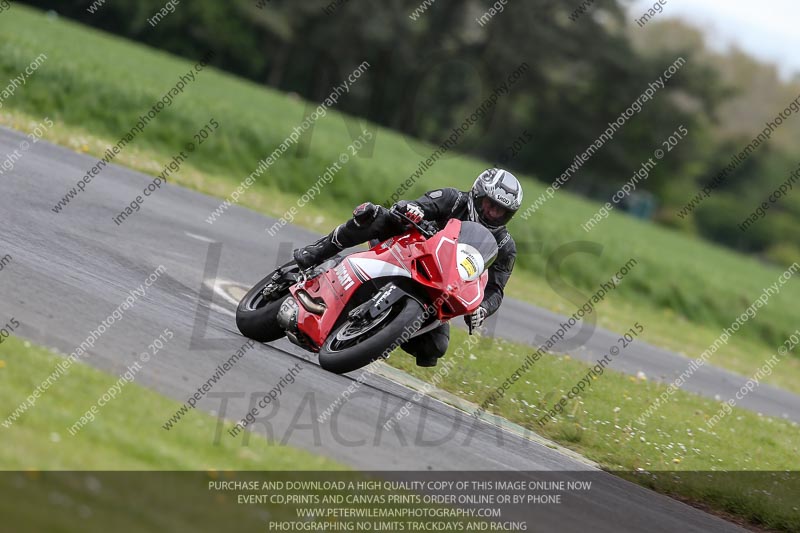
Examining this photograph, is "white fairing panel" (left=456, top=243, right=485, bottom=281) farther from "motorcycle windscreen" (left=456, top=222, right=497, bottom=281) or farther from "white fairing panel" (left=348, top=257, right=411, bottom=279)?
"white fairing panel" (left=348, top=257, right=411, bottom=279)

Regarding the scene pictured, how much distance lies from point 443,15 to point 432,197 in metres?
53.8

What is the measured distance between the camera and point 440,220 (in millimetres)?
10227

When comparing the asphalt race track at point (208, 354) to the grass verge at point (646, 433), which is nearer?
the asphalt race track at point (208, 354)

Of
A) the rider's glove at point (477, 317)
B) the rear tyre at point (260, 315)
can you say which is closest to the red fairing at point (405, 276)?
the rider's glove at point (477, 317)

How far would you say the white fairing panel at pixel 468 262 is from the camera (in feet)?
30.6

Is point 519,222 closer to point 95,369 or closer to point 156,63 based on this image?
point 156,63

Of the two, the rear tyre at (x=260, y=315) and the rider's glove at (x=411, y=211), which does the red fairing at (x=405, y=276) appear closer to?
the rider's glove at (x=411, y=211)

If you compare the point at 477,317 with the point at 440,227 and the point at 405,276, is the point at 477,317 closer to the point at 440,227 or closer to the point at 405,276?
the point at 405,276

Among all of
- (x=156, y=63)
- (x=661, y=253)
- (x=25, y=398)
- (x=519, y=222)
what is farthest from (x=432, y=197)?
(x=156, y=63)

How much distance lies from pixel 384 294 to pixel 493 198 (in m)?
1.32

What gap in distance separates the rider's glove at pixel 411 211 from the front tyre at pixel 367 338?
0.74 m

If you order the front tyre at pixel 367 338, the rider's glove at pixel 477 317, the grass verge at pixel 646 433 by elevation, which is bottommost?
the grass verge at pixel 646 433

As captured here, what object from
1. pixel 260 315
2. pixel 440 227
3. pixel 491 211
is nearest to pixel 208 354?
pixel 260 315
